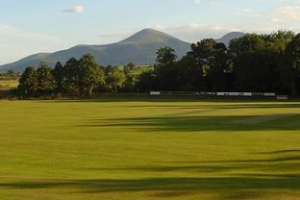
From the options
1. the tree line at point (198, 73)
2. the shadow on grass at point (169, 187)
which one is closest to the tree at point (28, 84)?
the tree line at point (198, 73)

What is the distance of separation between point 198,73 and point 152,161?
94.1 meters

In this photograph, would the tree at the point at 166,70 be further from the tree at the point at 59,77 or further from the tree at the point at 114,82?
the tree at the point at 59,77

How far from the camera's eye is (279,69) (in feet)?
320

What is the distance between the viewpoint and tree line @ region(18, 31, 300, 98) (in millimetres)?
102625

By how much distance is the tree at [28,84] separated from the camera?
11356 cm

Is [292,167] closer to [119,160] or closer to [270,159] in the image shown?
[270,159]

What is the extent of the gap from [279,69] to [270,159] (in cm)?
7972

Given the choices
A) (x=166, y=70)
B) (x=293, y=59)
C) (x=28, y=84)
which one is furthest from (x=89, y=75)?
(x=293, y=59)

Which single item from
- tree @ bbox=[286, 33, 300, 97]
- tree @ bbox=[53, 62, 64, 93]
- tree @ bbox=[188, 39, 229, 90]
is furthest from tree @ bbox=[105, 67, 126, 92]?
tree @ bbox=[286, 33, 300, 97]

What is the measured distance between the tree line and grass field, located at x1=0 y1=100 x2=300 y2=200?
66.6m

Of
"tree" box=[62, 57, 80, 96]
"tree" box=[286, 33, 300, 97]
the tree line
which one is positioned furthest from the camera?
"tree" box=[62, 57, 80, 96]

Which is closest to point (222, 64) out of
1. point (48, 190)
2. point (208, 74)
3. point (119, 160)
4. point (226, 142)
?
point (208, 74)

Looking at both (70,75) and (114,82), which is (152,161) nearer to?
(70,75)

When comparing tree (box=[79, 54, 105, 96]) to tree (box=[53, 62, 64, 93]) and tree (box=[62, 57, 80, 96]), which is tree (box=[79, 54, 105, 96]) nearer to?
tree (box=[62, 57, 80, 96])
